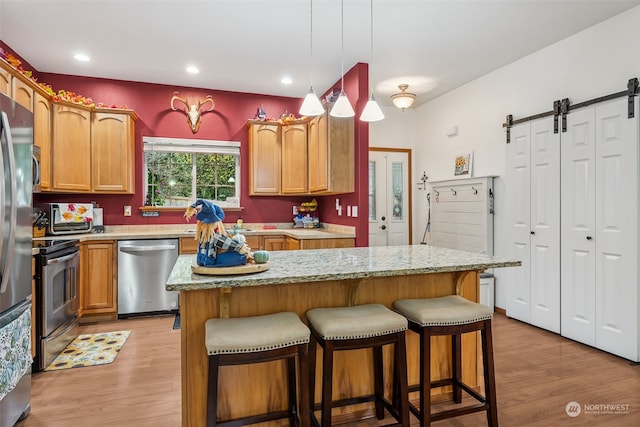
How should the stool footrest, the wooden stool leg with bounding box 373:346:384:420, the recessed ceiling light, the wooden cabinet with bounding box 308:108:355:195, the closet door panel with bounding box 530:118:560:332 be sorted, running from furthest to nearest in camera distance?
the wooden cabinet with bounding box 308:108:355:195 → the recessed ceiling light → the closet door panel with bounding box 530:118:560:332 → the wooden stool leg with bounding box 373:346:384:420 → the stool footrest

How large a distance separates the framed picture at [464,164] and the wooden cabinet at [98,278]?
14.3 feet

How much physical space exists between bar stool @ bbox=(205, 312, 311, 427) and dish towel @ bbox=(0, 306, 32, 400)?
1.14 meters

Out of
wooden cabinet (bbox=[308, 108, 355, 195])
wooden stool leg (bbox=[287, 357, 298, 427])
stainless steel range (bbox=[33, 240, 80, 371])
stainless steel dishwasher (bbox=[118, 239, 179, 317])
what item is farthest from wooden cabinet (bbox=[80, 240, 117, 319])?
wooden stool leg (bbox=[287, 357, 298, 427])

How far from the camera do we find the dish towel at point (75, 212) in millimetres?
3936

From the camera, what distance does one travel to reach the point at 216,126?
5.04m

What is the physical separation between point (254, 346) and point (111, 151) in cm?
375

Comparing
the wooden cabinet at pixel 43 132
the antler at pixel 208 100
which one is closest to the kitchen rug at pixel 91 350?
the wooden cabinet at pixel 43 132

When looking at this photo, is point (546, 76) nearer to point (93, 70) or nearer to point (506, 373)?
point (506, 373)

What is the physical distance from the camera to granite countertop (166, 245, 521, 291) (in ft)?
5.42

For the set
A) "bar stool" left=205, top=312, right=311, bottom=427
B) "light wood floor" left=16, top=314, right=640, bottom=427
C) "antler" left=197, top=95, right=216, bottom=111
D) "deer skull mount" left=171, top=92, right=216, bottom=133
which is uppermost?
"antler" left=197, top=95, right=216, bottom=111

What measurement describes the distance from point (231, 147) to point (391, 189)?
8.43 ft

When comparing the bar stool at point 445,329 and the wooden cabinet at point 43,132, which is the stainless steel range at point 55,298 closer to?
the wooden cabinet at point 43,132

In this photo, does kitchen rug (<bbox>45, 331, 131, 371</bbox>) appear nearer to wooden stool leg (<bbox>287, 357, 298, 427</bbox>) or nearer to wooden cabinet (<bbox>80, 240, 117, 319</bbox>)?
wooden cabinet (<bbox>80, 240, 117, 319</bbox>)

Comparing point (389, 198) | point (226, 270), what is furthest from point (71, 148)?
point (389, 198)
